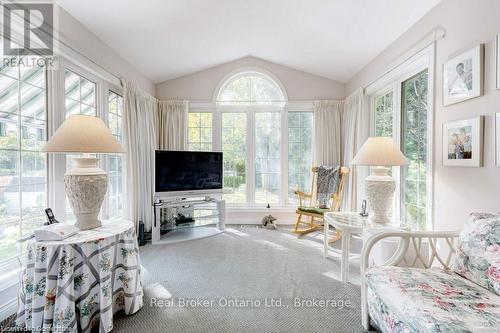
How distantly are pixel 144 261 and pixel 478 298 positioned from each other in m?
2.79

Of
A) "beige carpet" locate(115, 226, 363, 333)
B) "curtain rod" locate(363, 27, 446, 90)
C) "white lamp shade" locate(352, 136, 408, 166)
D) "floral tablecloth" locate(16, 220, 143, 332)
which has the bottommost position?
"beige carpet" locate(115, 226, 363, 333)

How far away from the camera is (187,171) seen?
361cm

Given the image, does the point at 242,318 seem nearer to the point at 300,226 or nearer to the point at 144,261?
the point at 144,261

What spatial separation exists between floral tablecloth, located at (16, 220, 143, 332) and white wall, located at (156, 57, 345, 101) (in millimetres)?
3153

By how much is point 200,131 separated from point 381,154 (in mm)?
3038

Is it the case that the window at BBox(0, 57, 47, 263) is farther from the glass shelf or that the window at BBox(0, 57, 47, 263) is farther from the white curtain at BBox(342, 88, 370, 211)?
the white curtain at BBox(342, 88, 370, 211)

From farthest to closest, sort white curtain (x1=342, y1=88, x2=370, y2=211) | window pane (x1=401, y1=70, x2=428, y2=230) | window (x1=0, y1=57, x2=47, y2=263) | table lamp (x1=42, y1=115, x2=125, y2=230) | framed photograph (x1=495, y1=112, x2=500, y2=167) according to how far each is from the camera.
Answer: white curtain (x1=342, y1=88, x2=370, y2=211) → window pane (x1=401, y1=70, x2=428, y2=230) → window (x1=0, y1=57, x2=47, y2=263) → table lamp (x1=42, y1=115, x2=125, y2=230) → framed photograph (x1=495, y1=112, x2=500, y2=167)

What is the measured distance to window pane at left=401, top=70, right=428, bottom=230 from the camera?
239 centimetres

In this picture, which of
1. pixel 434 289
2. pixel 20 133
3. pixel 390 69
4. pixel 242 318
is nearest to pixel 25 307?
pixel 20 133

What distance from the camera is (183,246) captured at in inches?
126

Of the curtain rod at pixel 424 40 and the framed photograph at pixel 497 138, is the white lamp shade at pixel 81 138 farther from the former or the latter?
the curtain rod at pixel 424 40

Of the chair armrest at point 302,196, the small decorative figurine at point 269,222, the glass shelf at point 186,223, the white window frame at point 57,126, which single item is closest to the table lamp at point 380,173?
the chair armrest at point 302,196

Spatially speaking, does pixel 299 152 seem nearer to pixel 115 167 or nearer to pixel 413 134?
pixel 413 134

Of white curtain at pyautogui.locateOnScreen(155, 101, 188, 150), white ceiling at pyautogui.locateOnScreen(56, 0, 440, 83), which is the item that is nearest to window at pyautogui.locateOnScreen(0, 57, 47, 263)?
white ceiling at pyautogui.locateOnScreen(56, 0, 440, 83)
